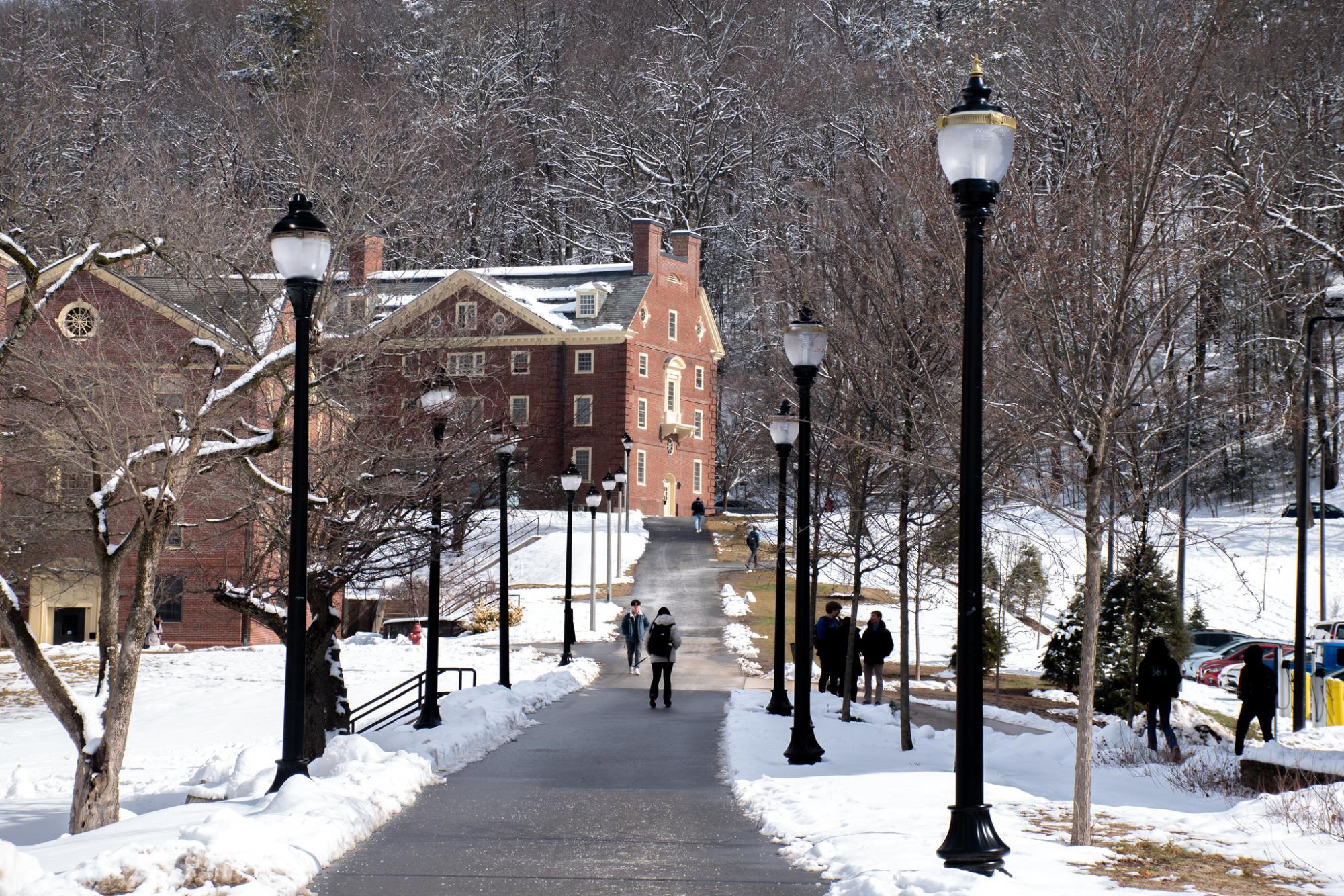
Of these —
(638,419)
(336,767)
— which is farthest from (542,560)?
(336,767)

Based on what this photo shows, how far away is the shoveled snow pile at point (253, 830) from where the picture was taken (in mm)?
7691

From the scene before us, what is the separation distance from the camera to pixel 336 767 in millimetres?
12594

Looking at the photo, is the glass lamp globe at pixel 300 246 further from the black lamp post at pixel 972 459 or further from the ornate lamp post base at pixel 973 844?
the ornate lamp post base at pixel 973 844

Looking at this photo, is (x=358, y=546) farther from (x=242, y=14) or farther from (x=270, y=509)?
(x=242, y=14)

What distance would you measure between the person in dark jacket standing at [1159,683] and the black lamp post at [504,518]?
10.4 m

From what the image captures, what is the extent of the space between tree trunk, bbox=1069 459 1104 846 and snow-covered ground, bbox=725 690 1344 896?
0.26 meters

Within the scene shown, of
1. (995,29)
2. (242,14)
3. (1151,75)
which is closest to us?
(1151,75)

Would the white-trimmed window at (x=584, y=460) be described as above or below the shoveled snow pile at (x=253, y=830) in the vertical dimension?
above

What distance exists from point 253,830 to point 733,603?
3531 centimetres

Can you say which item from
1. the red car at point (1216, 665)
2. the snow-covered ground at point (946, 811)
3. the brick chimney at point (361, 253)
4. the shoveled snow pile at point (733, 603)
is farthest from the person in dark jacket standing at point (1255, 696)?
the shoveled snow pile at point (733, 603)

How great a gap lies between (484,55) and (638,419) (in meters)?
25.1

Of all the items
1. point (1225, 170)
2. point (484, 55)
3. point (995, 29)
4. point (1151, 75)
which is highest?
point (484, 55)

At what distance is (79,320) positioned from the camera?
99.8 feet

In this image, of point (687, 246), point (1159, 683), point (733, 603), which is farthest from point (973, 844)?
point (687, 246)
